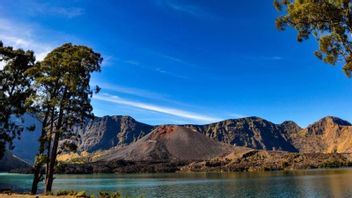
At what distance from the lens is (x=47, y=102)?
3719 cm

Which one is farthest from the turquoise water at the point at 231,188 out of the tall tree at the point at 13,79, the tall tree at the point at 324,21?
the tall tree at the point at 324,21

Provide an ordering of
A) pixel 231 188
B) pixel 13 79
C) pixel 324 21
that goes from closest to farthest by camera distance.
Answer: pixel 324 21 < pixel 13 79 < pixel 231 188

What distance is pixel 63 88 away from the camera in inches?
1501

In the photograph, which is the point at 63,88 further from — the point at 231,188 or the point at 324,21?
the point at 231,188

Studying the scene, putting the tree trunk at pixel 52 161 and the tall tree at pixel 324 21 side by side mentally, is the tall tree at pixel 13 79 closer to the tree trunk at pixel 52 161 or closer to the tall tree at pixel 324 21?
the tree trunk at pixel 52 161

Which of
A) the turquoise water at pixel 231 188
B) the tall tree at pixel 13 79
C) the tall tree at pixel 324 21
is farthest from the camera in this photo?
the turquoise water at pixel 231 188

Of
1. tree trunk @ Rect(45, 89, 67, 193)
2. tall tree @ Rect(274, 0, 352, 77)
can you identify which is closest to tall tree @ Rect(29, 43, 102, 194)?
tree trunk @ Rect(45, 89, 67, 193)

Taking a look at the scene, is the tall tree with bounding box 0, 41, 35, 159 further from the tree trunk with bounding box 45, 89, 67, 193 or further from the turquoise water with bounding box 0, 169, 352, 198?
the turquoise water with bounding box 0, 169, 352, 198

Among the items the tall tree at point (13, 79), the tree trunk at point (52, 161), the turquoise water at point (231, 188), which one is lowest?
the turquoise water at point (231, 188)

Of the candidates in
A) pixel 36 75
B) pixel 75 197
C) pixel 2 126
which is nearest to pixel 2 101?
pixel 2 126

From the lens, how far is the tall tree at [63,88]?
36688 mm

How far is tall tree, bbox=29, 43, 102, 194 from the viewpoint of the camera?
36.7 m

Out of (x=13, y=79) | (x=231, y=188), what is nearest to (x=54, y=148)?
(x=13, y=79)

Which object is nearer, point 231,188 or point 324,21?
point 324,21
